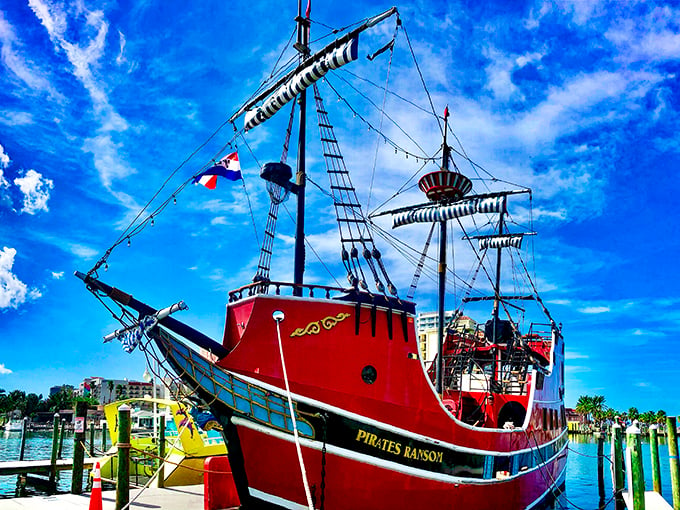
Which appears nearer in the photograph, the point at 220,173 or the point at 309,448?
the point at 309,448

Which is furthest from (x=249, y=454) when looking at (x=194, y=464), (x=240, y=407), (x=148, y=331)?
(x=194, y=464)

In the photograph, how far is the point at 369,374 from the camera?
11094 millimetres

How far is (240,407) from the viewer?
10070 millimetres

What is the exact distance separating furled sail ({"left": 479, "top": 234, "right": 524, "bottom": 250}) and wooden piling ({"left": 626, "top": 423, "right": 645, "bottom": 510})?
20494mm

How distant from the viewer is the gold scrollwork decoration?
10.7 m

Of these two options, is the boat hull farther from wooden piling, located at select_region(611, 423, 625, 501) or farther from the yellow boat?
wooden piling, located at select_region(611, 423, 625, 501)

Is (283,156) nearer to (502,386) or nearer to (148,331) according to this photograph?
(148,331)

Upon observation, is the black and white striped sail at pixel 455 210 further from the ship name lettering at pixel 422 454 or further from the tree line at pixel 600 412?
the tree line at pixel 600 412

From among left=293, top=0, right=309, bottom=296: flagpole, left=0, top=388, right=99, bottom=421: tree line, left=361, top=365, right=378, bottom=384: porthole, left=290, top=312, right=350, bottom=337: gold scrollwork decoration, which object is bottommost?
left=0, top=388, right=99, bottom=421: tree line

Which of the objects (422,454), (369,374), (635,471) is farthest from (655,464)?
(369,374)

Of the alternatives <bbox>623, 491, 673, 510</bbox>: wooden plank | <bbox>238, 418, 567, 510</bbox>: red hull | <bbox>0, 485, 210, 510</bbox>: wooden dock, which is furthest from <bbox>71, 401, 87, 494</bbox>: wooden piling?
<bbox>623, 491, 673, 510</bbox>: wooden plank

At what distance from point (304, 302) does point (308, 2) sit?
29.1 feet

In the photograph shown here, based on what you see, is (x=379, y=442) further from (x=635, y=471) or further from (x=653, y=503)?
(x=653, y=503)

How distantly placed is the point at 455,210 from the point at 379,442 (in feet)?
41.7
